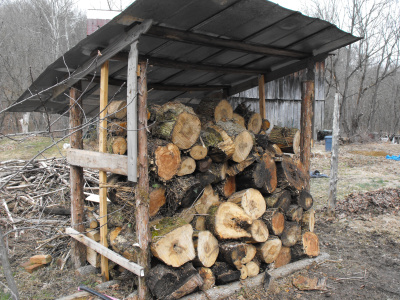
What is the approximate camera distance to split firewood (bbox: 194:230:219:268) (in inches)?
148

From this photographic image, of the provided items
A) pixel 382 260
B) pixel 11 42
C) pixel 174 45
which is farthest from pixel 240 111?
pixel 11 42

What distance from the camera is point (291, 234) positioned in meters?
4.70

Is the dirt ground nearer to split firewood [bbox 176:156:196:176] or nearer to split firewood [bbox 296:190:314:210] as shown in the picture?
split firewood [bbox 296:190:314:210]

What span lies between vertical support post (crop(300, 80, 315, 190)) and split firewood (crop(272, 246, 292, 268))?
1.13m

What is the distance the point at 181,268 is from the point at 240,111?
301 cm

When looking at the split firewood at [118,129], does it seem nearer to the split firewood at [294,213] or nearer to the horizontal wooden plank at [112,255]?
the horizontal wooden plank at [112,255]

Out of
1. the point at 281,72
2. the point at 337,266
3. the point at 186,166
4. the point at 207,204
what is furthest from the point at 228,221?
the point at 281,72

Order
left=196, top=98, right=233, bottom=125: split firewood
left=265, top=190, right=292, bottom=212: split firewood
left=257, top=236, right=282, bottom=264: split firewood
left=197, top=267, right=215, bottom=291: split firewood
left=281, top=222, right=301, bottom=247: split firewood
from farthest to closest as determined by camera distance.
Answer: left=196, top=98, right=233, bottom=125: split firewood, left=281, top=222, right=301, bottom=247: split firewood, left=265, top=190, right=292, bottom=212: split firewood, left=257, top=236, right=282, bottom=264: split firewood, left=197, top=267, right=215, bottom=291: split firewood

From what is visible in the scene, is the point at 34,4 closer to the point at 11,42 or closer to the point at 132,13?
the point at 11,42

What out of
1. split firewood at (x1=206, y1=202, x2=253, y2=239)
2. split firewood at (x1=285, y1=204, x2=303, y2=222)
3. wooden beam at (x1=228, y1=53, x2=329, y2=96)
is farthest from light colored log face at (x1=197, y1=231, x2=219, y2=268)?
wooden beam at (x1=228, y1=53, x2=329, y2=96)

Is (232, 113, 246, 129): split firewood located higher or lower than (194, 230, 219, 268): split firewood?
higher

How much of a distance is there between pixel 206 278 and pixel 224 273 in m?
0.27

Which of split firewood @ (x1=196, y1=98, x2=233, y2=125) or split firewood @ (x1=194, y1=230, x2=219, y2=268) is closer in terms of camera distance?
split firewood @ (x1=194, y1=230, x2=219, y2=268)

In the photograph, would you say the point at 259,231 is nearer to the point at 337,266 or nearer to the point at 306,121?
the point at 337,266
